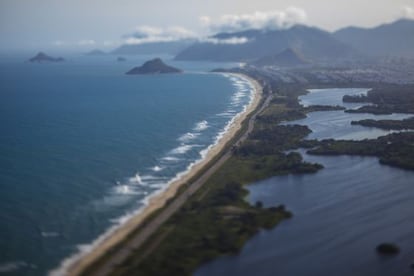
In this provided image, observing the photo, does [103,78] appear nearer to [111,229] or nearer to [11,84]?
[11,84]

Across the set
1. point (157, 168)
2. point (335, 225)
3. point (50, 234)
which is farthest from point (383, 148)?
point (50, 234)

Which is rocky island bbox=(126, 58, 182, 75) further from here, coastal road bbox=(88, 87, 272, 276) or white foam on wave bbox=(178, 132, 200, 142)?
coastal road bbox=(88, 87, 272, 276)

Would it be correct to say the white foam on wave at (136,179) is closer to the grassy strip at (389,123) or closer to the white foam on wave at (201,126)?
the white foam on wave at (201,126)

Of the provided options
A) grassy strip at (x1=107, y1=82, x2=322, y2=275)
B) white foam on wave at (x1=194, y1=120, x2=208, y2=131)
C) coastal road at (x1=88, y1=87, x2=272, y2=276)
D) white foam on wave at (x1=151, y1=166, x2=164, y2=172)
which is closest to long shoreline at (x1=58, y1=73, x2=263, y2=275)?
coastal road at (x1=88, y1=87, x2=272, y2=276)

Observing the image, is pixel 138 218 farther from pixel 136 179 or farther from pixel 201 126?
pixel 201 126

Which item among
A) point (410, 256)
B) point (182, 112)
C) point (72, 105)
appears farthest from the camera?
point (72, 105)

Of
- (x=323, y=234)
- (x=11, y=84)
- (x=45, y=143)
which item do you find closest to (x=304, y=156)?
(x=323, y=234)

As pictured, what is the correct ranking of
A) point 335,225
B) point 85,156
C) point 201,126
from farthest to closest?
1. point 201,126
2. point 85,156
3. point 335,225
